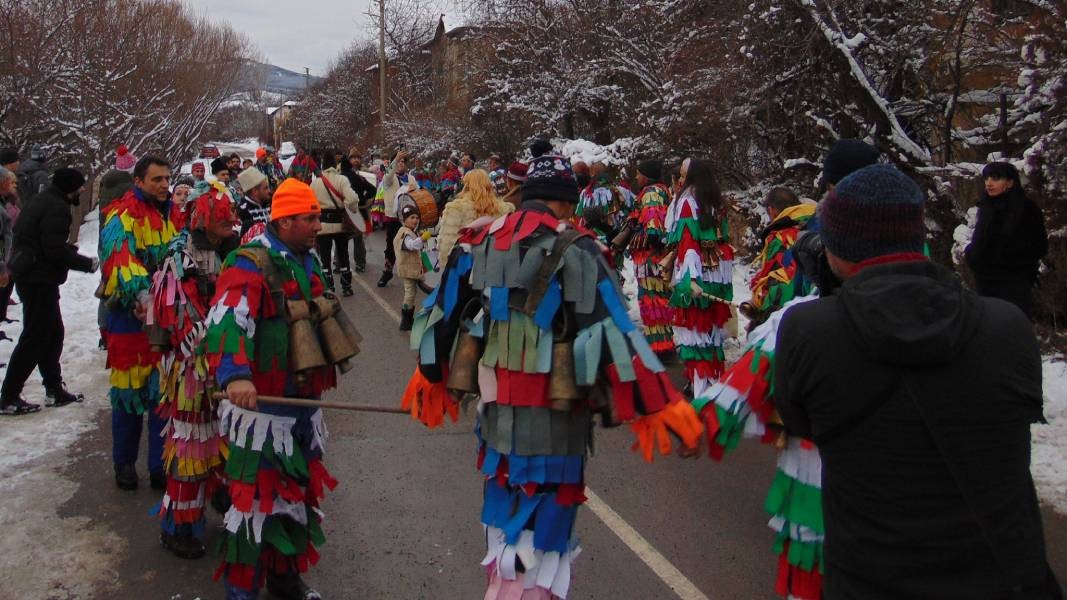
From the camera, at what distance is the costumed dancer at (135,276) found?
4.98 m

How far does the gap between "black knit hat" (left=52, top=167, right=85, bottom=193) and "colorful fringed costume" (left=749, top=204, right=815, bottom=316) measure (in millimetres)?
5265

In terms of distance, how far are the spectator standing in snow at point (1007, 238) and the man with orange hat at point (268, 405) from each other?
4.94 metres

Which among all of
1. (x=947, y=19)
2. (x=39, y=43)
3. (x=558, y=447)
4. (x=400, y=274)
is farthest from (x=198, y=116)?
(x=558, y=447)

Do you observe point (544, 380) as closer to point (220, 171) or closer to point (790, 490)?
point (790, 490)

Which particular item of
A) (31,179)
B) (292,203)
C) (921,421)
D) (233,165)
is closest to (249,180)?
(292,203)

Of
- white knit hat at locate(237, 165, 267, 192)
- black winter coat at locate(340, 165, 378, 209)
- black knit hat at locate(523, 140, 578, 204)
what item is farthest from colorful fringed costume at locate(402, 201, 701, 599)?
black winter coat at locate(340, 165, 378, 209)

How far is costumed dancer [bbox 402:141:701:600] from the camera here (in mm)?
Result: 3049

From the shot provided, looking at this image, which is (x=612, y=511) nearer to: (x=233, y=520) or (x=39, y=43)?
(x=233, y=520)

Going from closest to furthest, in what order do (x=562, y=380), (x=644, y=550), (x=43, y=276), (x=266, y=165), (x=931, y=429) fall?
(x=931, y=429) < (x=562, y=380) < (x=644, y=550) < (x=43, y=276) < (x=266, y=165)

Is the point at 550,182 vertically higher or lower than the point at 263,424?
higher

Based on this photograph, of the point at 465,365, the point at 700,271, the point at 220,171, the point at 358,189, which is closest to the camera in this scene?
the point at 465,365

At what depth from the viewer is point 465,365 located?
3.26 metres

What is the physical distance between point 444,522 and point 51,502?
2.52 metres

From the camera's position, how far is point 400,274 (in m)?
10.2
